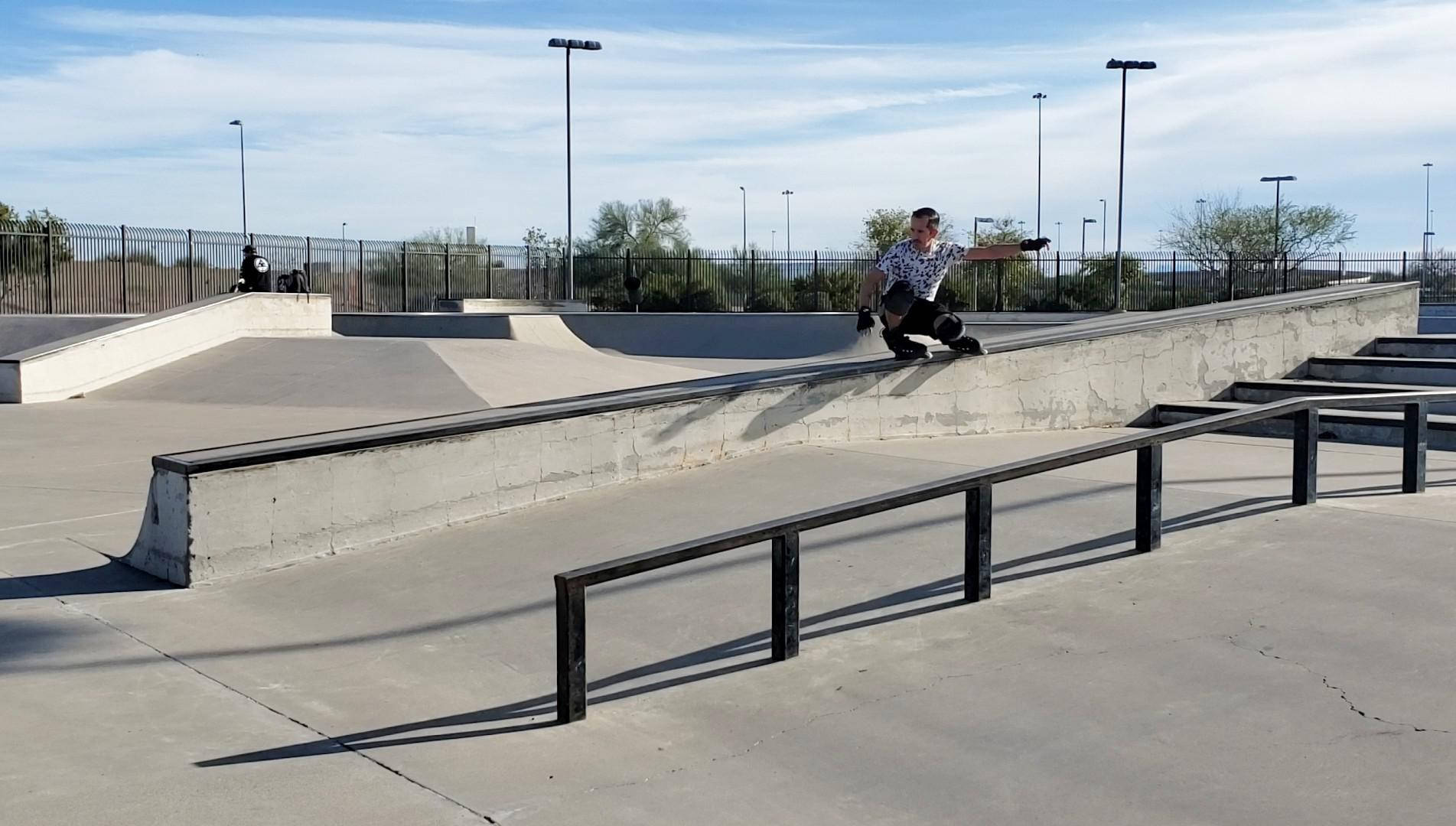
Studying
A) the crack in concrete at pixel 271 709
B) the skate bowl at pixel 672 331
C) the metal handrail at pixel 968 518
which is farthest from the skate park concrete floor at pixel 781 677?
the skate bowl at pixel 672 331

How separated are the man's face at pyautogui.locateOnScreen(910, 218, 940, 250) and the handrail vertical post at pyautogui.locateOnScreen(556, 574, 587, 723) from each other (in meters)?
4.83

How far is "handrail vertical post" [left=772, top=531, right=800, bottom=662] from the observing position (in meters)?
4.39

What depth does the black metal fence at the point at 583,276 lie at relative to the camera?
27422mm

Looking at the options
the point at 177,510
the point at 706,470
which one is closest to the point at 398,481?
the point at 177,510

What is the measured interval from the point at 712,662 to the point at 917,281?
4385mm

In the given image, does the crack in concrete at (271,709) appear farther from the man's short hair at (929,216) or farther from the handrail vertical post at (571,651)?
the man's short hair at (929,216)

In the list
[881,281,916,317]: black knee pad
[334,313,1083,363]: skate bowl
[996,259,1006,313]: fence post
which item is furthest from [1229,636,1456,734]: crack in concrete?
[996,259,1006,313]: fence post

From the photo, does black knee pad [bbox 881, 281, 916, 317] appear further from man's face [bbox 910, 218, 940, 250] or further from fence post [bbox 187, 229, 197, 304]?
fence post [bbox 187, 229, 197, 304]

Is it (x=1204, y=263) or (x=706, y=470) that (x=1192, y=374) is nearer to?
(x=706, y=470)

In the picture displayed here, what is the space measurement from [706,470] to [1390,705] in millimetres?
4480

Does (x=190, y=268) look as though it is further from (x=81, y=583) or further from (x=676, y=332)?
(x=81, y=583)

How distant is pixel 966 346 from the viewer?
29.2ft

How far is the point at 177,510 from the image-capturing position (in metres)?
5.65

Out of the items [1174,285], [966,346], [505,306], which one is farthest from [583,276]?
[966,346]
